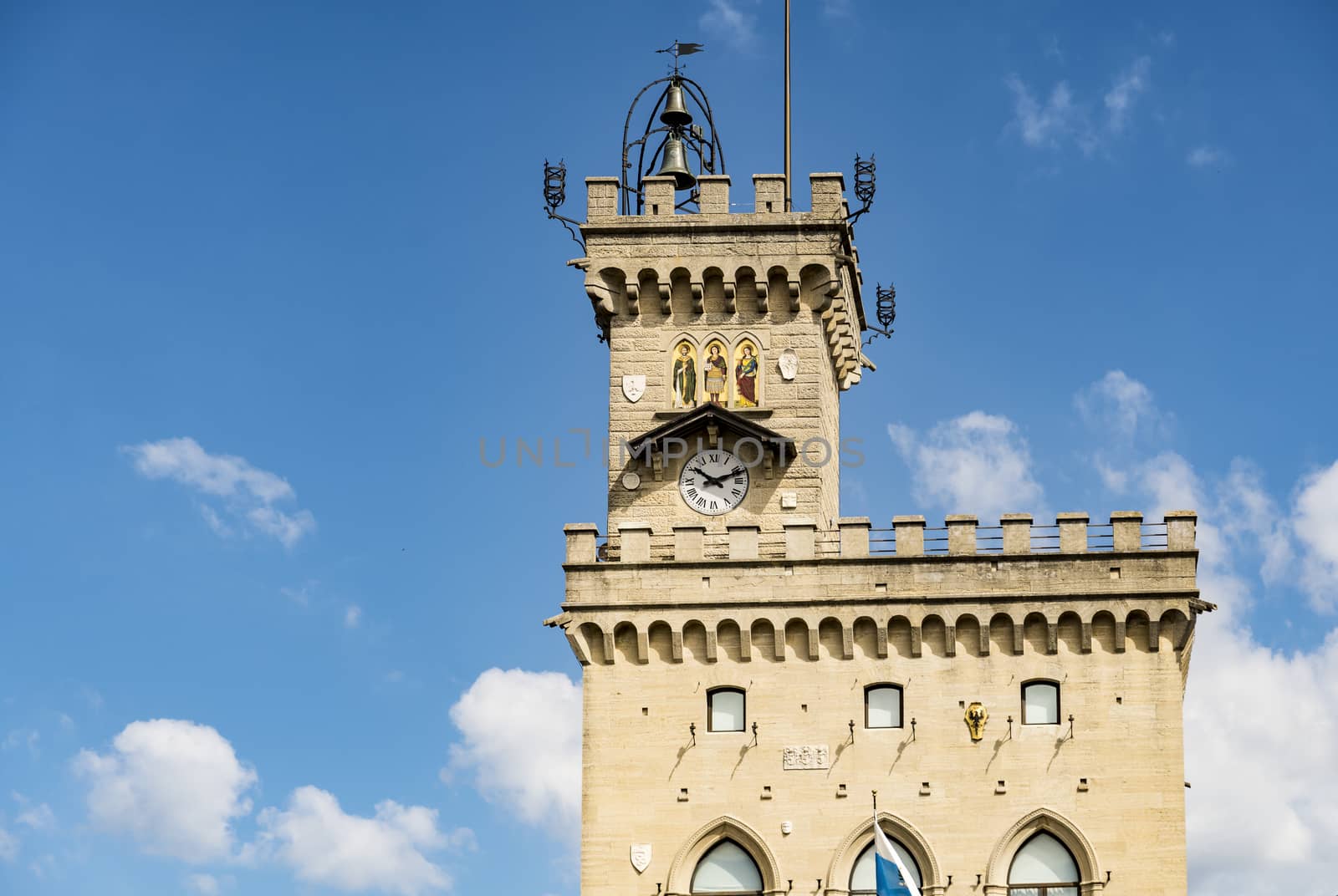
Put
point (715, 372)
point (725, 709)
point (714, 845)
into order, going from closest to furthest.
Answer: point (714, 845), point (725, 709), point (715, 372)

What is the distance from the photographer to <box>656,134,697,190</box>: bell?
68.4 m

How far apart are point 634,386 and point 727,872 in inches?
529

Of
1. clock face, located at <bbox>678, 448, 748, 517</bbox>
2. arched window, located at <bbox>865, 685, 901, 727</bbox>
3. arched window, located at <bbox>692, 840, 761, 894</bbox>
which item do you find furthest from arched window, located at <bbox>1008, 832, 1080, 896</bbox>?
clock face, located at <bbox>678, 448, 748, 517</bbox>

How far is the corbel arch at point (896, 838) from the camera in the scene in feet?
192

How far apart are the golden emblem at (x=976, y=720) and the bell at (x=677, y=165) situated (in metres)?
17.4

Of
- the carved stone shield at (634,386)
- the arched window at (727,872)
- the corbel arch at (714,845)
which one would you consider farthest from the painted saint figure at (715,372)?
the arched window at (727,872)

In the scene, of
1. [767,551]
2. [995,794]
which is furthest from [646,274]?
[995,794]

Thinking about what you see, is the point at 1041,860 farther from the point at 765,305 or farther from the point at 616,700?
the point at 765,305

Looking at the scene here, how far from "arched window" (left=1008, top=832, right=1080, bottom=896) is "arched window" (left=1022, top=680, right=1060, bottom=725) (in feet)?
9.25

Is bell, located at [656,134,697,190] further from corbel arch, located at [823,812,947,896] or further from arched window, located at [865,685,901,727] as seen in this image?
corbel arch, located at [823,812,947,896]

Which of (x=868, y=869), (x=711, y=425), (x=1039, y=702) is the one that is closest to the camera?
(x=868, y=869)

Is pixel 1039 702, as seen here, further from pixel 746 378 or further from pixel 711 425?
pixel 746 378

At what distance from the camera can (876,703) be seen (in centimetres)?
6031

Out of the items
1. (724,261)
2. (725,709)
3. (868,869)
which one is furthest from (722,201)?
(868,869)
